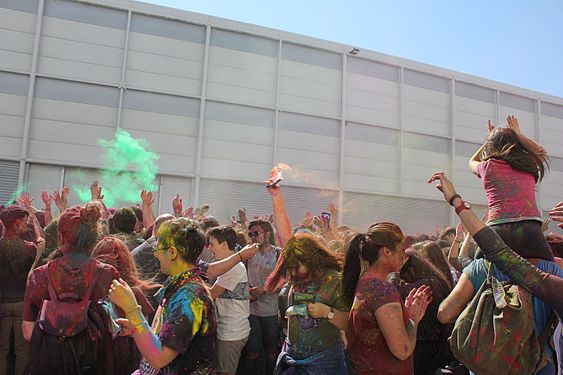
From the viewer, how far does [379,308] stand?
233cm

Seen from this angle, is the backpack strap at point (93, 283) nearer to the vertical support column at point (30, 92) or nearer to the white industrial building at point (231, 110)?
the white industrial building at point (231, 110)

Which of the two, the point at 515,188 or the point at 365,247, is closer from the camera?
the point at 515,188

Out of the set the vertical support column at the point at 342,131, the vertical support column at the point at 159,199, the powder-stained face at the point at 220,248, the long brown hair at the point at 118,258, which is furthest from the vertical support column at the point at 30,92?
the long brown hair at the point at 118,258

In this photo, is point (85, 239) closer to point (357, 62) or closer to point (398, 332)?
point (398, 332)

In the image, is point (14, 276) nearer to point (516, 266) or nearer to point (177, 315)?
point (177, 315)

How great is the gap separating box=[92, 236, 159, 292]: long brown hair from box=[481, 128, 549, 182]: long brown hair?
8.26ft

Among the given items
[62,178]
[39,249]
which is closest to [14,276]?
[39,249]

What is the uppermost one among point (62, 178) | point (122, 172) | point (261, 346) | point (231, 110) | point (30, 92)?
point (231, 110)

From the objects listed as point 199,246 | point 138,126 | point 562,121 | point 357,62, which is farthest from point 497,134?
point 562,121

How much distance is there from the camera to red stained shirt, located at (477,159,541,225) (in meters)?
2.18

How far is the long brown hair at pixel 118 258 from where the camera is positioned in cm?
328

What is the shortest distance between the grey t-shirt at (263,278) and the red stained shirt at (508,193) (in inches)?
116

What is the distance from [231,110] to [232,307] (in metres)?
13.1

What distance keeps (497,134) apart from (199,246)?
5.90ft
